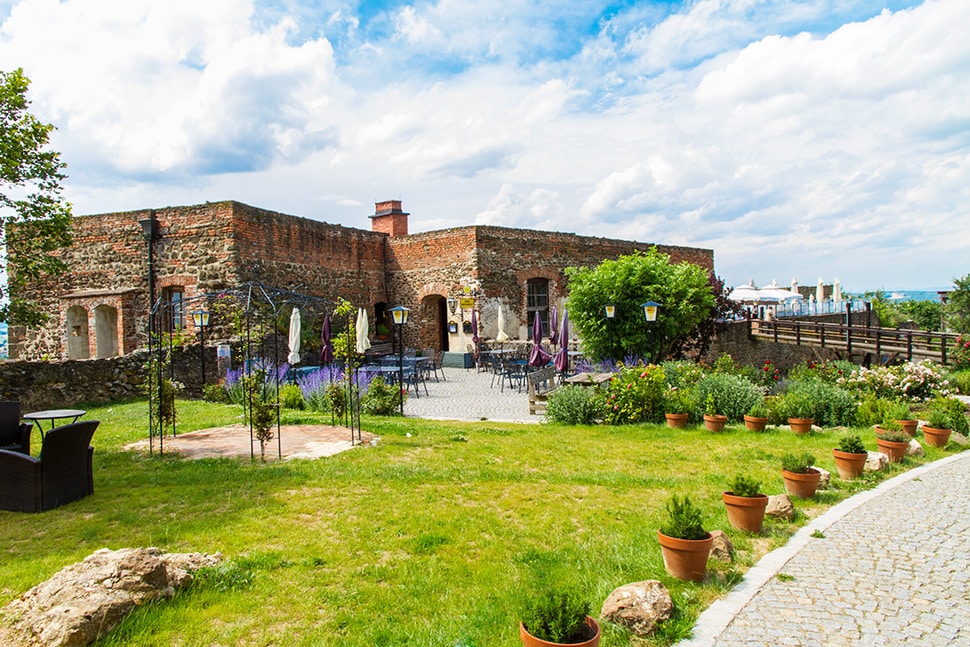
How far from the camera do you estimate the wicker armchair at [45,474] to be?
4.94 meters

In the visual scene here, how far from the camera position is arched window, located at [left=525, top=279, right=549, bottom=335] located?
19.8m

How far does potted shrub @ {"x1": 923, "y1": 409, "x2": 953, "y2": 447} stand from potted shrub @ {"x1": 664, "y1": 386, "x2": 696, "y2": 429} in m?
2.79

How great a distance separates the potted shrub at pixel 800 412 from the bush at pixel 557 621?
245 inches

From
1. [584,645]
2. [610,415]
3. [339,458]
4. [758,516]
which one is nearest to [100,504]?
[339,458]

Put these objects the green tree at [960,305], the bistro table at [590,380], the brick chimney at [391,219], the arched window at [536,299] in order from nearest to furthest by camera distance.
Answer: the bistro table at [590,380], the arched window at [536,299], the brick chimney at [391,219], the green tree at [960,305]

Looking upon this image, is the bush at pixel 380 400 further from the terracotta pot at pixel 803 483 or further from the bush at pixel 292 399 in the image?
the terracotta pot at pixel 803 483

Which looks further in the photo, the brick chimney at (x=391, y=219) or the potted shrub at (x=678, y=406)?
the brick chimney at (x=391, y=219)

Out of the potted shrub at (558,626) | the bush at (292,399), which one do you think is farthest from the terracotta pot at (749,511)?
the bush at (292,399)

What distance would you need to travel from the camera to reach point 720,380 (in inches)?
357

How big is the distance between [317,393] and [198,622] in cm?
755

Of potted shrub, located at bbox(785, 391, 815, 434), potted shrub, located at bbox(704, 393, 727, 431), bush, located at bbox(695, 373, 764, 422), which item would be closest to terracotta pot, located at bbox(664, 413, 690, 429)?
potted shrub, located at bbox(704, 393, 727, 431)

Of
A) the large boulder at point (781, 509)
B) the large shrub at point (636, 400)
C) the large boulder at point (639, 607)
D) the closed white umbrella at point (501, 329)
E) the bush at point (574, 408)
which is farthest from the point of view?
the closed white umbrella at point (501, 329)

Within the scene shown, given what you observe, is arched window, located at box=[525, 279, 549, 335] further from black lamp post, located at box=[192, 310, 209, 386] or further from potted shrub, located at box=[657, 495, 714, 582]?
potted shrub, located at box=[657, 495, 714, 582]

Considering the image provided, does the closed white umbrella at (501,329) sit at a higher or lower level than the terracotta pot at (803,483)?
higher
